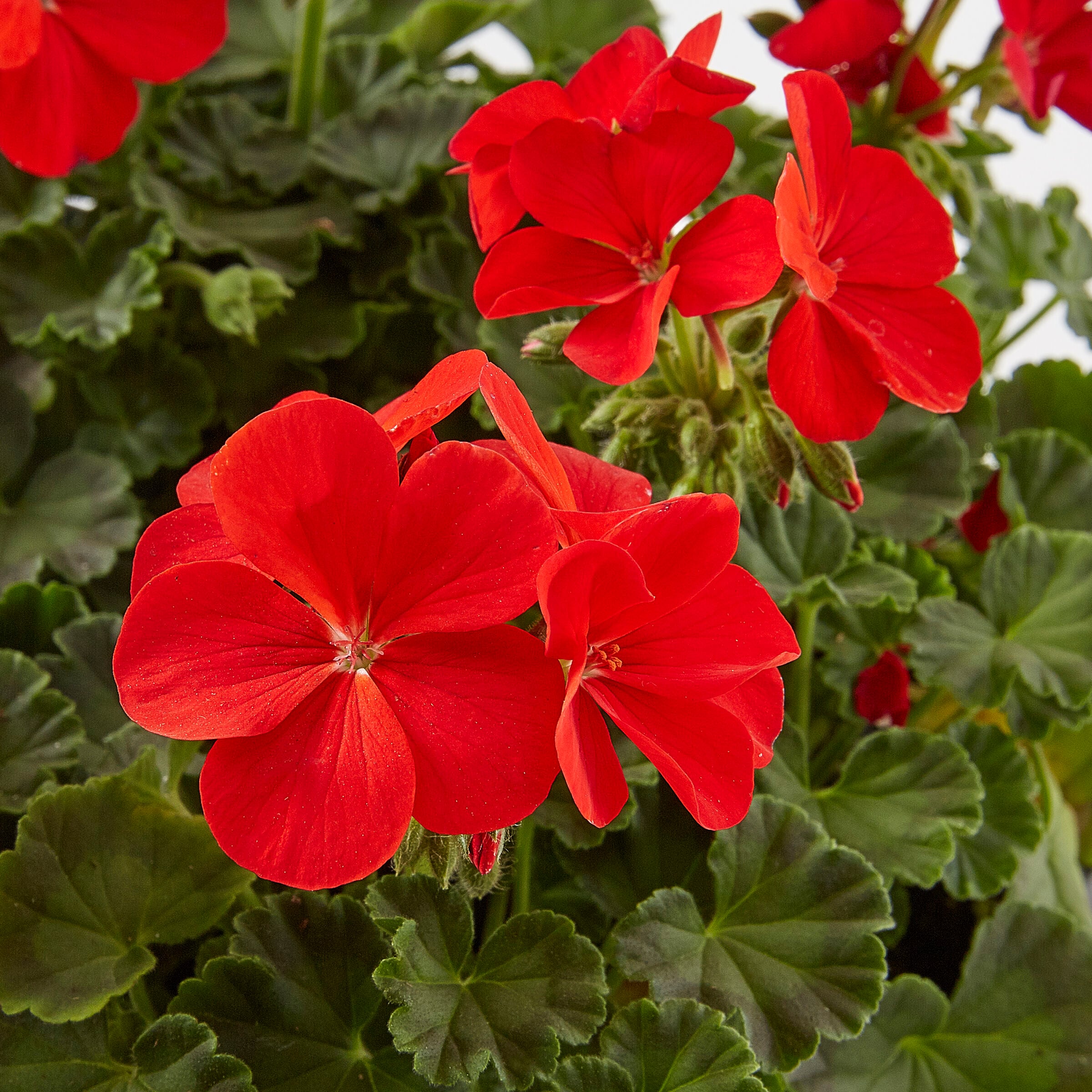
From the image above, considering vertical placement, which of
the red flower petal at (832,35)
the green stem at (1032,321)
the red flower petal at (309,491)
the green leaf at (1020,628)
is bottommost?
the green leaf at (1020,628)

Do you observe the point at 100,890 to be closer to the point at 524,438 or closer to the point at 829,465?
the point at 524,438

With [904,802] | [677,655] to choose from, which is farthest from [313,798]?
[904,802]

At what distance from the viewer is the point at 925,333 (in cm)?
69

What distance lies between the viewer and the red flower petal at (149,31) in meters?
0.96

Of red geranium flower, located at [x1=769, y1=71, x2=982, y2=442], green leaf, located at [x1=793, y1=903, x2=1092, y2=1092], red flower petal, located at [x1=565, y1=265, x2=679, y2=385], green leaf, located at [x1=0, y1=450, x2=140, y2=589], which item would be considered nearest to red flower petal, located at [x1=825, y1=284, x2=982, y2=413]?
red geranium flower, located at [x1=769, y1=71, x2=982, y2=442]

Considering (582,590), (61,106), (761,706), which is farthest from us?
(61,106)

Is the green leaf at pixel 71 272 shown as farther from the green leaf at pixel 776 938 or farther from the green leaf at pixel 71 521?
the green leaf at pixel 776 938

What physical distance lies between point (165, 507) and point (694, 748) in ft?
2.91

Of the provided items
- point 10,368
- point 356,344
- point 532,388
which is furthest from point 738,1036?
point 10,368

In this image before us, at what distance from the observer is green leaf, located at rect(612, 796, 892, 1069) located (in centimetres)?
72

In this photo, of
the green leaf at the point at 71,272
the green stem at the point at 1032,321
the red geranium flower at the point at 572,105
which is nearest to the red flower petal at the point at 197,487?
the red geranium flower at the point at 572,105

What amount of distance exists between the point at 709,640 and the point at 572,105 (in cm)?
38

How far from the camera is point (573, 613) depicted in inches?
17.5

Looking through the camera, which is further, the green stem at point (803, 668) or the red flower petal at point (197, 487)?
the green stem at point (803, 668)
